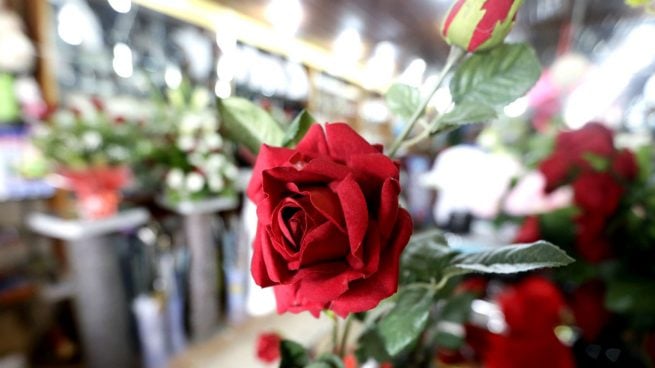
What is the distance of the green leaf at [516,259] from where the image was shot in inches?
6.9

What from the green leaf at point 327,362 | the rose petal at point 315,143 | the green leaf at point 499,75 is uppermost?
the green leaf at point 499,75

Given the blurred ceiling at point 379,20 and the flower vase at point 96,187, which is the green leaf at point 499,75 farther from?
the flower vase at point 96,187

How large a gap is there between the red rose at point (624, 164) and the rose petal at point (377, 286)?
483 mm

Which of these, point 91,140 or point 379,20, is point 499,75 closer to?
point 379,20

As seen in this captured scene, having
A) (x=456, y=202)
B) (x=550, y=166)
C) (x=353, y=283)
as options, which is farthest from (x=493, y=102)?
(x=456, y=202)

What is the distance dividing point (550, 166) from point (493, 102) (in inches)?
13.1

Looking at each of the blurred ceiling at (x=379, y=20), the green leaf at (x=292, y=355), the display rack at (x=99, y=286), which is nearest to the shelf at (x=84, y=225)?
the display rack at (x=99, y=286)

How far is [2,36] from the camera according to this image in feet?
3.60

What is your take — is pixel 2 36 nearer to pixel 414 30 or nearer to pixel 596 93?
pixel 414 30

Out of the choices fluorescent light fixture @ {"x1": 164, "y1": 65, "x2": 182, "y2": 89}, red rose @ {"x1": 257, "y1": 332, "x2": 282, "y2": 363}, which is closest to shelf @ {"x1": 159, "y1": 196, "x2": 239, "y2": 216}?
fluorescent light fixture @ {"x1": 164, "y1": 65, "x2": 182, "y2": 89}

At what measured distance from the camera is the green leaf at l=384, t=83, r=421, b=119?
266 mm

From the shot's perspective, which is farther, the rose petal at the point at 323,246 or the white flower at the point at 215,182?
the white flower at the point at 215,182

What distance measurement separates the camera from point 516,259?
0.65ft

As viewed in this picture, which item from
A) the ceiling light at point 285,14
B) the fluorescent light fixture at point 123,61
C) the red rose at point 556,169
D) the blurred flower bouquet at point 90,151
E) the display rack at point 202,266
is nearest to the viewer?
the ceiling light at point 285,14
